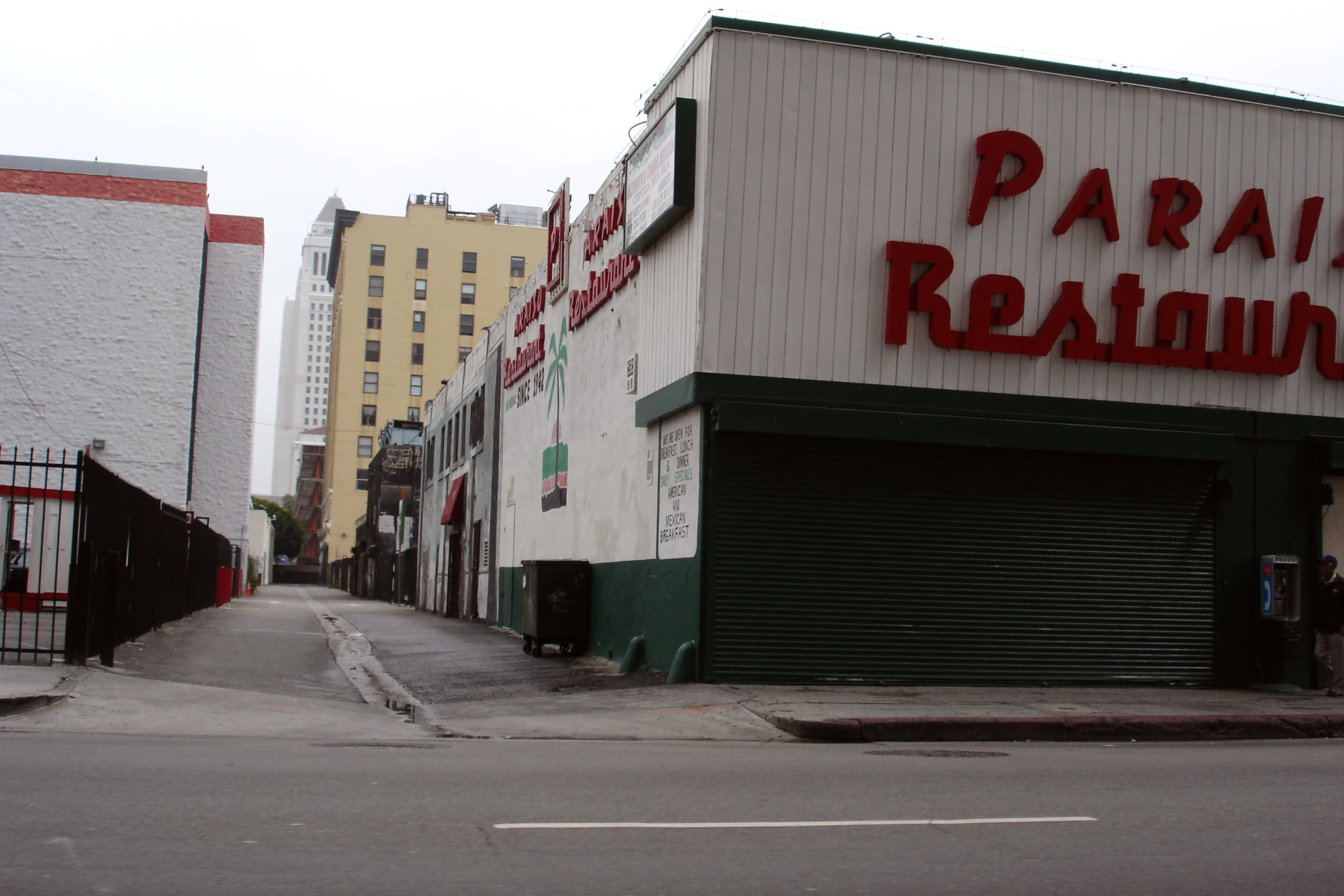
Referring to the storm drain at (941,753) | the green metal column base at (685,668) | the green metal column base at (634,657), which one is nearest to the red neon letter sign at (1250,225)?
the green metal column base at (685,668)

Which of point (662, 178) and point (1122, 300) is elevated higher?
point (662, 178)

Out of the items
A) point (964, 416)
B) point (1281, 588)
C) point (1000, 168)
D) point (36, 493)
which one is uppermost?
point (1000, 168)

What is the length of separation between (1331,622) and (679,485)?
24.9 ft

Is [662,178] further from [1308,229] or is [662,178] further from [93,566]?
[1308,229]

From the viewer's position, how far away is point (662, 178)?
15.5 meters

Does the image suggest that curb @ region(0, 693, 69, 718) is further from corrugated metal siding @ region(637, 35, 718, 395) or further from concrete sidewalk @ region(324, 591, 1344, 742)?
corrugated metal siding @ region(637, 35, 718, 395)

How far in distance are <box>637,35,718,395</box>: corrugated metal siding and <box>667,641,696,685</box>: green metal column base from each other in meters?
3.14

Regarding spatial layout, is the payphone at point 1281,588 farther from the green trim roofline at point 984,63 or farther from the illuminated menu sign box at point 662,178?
the illuminated menu sign box at point 662,178

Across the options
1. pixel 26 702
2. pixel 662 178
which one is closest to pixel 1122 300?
pixel 662 178

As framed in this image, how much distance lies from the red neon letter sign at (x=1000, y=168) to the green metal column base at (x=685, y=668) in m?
5.88

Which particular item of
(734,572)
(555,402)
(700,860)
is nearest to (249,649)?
(555,402)

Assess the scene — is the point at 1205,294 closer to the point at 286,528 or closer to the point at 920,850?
the point at 920,850

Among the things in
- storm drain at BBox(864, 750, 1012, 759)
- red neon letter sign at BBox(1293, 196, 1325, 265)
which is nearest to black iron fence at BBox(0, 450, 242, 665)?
storm drain at BBox(864, 750, 1012, 759)

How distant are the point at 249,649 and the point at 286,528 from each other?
410 ft
